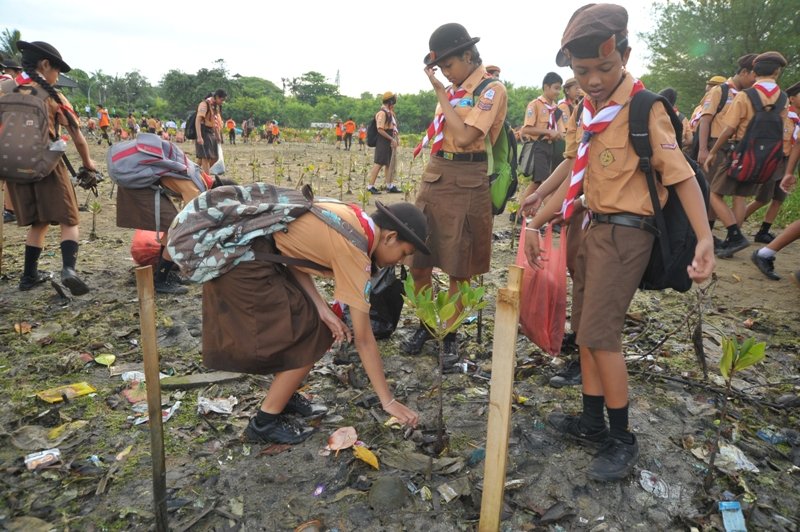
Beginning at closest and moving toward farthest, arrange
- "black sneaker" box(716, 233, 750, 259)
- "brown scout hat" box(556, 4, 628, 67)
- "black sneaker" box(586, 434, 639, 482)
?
1. "brown scout hat" box(556, 4, 628, 67)
2. "black sneaker" box(586, 434, 639, 482)
3. "black sneaker" box(716, 233, 750, 259)

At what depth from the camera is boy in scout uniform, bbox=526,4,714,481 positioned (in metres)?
2.01

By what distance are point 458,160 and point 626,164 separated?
1.34 meters

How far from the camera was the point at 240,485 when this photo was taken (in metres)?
2.31

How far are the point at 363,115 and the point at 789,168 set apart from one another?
6677cm

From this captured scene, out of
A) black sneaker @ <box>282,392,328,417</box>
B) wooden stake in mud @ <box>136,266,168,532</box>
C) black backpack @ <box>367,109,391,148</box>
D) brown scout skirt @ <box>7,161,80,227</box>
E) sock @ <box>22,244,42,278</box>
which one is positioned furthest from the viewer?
black backpack @ <box>367,109,391,148</box>

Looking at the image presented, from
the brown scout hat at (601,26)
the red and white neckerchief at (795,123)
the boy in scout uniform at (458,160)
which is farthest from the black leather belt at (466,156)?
the red and white neckerchief at (795,123)

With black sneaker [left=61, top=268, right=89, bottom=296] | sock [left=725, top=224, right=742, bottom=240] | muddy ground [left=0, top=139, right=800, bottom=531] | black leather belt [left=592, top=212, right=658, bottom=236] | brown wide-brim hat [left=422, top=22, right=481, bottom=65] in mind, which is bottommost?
muddy ground [left=0, top=139, right=800, bottom=531]

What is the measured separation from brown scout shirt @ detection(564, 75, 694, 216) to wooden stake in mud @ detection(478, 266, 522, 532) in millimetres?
921

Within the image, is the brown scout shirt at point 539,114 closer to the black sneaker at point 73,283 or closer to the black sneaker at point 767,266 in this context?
the black sneaker at point 767,266

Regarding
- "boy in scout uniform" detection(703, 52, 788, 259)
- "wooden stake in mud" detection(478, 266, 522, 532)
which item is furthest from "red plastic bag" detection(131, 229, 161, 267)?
"boy in scout uniform" detection(703, 52, 788, 259)

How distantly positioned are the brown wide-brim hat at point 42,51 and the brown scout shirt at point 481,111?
328 cm

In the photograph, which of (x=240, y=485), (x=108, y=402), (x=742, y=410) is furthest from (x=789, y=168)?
(x=108, y=402)

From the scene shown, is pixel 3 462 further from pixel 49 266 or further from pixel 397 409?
pixel 49 266

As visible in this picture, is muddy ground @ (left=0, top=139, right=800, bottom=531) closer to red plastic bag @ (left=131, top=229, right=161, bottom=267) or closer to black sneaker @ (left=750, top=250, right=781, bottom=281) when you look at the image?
red plastic bag @ (left=131, top=229, right=161, bottom=267)
